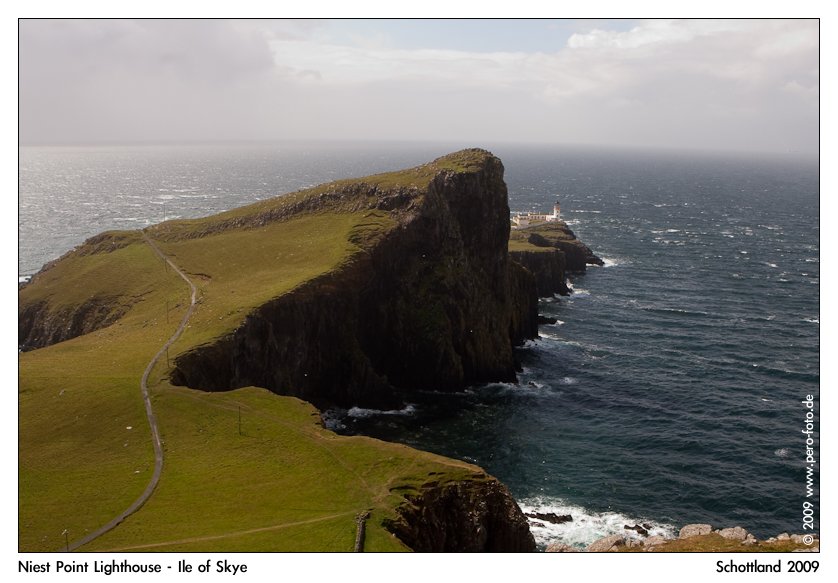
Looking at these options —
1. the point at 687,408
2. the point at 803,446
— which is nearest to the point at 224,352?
the point at 687,408

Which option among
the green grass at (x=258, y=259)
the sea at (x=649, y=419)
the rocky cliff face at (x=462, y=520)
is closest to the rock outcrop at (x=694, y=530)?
the sea at (x=649, y=419)

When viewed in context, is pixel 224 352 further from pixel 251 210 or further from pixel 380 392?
pixel 251 210

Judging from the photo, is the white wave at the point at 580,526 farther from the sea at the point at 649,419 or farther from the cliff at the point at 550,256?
the cliff at the point at 550,256

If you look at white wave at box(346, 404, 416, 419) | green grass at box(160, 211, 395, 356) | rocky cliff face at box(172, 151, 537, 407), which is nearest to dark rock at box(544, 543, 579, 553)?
white wave at box(346, 404, 416, 419)

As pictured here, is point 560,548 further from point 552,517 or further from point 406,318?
point 406,318

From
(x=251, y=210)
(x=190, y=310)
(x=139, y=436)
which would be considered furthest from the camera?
(x=251, y=210)
